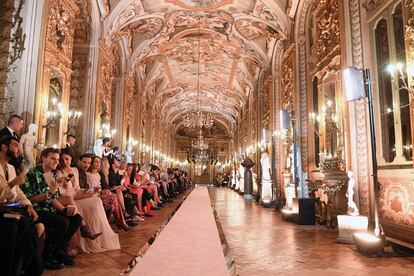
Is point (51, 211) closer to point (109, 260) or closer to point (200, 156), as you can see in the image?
point (109, 260)

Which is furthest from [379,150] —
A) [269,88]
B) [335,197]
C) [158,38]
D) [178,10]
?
[158,38]

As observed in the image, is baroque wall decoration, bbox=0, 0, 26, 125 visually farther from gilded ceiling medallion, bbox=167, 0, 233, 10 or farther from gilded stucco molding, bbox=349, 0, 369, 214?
gilded ceiling medallion, bbox=167, 0, 233, 10

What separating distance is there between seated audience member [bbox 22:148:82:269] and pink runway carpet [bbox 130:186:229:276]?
855 mm

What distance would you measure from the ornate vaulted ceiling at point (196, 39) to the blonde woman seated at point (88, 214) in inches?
289

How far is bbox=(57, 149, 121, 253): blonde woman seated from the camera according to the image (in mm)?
4062

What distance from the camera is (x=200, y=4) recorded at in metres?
11.8

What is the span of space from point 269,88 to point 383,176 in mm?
8580

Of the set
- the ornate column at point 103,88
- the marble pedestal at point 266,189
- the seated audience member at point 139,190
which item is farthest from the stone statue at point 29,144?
the marble pedestal at point 266,189

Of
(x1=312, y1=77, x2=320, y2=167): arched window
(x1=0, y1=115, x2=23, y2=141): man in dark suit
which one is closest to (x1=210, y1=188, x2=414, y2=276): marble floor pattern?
(x1=312, y1=77, x2=320, y2=167): arched window

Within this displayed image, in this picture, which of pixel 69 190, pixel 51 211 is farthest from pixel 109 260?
pixel 69 190

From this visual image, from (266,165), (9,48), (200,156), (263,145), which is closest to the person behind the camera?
(9,48)

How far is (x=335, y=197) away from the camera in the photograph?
6953 millimetres

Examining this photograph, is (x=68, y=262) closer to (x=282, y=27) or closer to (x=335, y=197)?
(x=335, y=197)

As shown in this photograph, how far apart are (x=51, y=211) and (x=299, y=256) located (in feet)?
9.87
